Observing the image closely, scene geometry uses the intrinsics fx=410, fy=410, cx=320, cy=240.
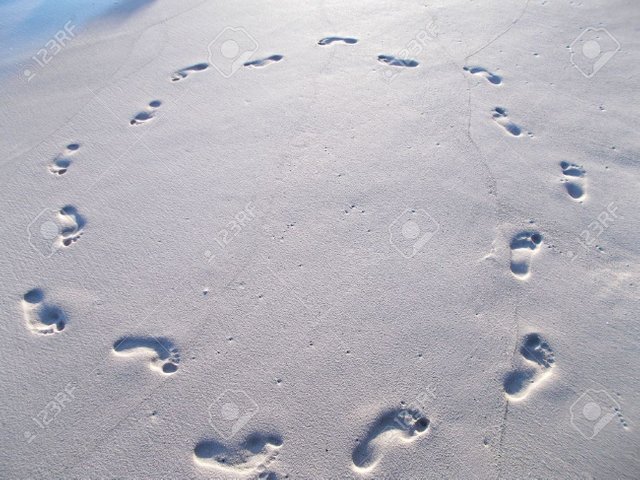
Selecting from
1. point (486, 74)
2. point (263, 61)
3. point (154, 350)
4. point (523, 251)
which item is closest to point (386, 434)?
point (154, 350)

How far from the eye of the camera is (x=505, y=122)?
4.11m

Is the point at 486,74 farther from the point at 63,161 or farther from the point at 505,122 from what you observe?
the point at 63,161

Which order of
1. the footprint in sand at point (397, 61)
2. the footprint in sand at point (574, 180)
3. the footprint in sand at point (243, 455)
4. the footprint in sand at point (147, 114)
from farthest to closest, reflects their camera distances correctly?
the footprint in sand at point (397, 61), the footprint in sand at point (147, 114), the footprint in sand at point (574, 180), the footprint in sand at point (243, 455)

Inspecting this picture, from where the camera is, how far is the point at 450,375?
2674mm

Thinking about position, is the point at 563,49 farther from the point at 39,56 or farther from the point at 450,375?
the point at 39,56

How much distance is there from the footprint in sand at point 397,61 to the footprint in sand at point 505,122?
111 cm

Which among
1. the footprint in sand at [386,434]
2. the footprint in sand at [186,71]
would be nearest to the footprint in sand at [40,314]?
the footprint in sand at [386,434]

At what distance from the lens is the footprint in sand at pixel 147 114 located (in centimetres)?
433

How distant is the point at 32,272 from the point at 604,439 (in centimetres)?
423

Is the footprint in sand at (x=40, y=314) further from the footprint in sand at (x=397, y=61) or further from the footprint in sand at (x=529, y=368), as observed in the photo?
the footprint in sand at (x=397, y=61)

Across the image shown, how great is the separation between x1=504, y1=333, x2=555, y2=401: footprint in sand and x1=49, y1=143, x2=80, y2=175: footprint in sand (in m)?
4.23

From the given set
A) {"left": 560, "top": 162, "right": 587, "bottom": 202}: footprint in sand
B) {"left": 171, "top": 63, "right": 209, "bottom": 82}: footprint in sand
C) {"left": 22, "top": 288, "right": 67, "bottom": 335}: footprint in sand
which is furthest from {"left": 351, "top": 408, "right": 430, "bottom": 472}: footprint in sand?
{"left": 171, "top": 63, "right": 209, "bottom": 82}: footprint in sand

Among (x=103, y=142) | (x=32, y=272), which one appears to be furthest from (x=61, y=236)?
(x=103, y=142)

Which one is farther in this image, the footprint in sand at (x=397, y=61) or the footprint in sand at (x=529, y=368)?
the footprint in sand at (x=397, y=61)
